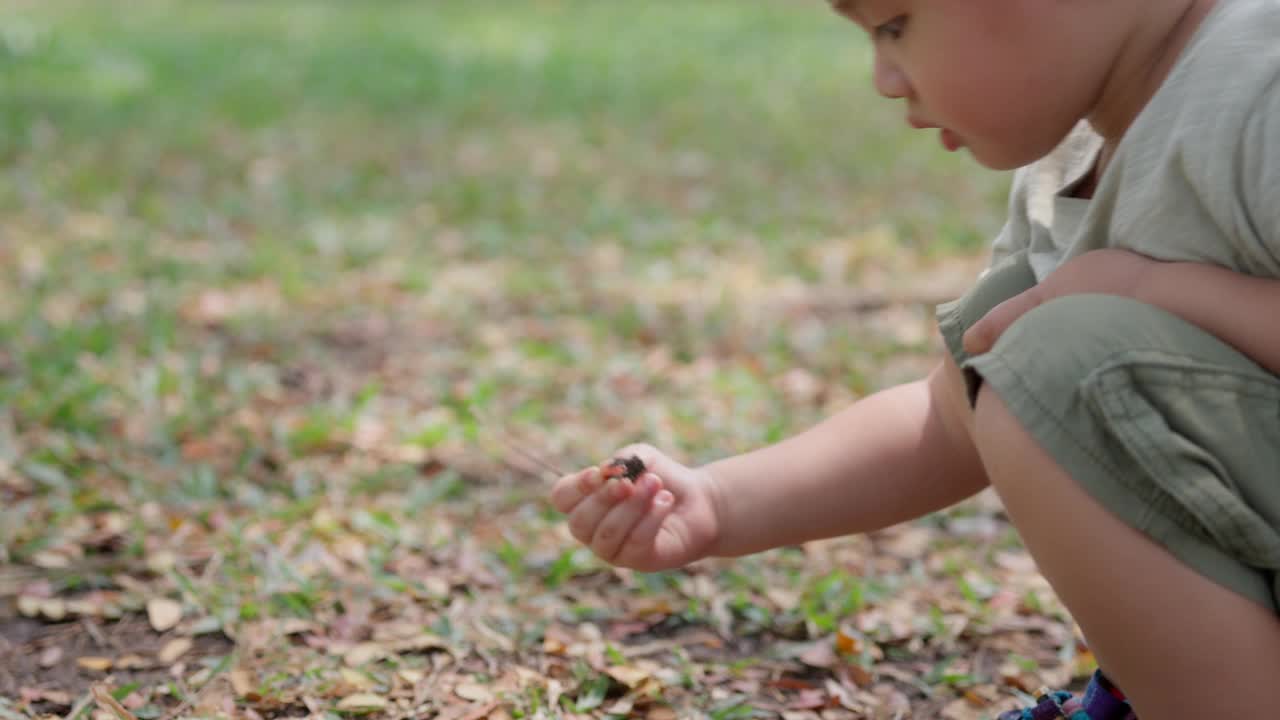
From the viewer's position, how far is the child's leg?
3.89ft

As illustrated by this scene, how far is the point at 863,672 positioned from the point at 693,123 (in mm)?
4439

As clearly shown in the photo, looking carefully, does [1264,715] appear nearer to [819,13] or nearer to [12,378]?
[12,378]

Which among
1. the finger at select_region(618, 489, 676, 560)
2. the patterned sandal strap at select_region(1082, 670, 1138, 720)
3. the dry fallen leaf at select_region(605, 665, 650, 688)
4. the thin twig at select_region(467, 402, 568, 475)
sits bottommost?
the thin twig at select_region(467, 402, 568, 475)

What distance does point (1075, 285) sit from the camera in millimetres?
1349

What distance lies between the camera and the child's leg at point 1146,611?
1.19 metres

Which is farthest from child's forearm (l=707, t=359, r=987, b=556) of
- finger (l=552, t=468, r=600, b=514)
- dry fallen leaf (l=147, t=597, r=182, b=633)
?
dry fallen leaf (l=147, t=597, r=182, b=633)

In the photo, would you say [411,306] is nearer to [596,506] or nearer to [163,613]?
[163,613]

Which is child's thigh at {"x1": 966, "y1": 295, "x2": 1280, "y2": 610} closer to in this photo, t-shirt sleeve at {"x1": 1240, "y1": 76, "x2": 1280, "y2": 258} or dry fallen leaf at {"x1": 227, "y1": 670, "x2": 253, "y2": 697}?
t-shirt sleeve at {"x1": 1240, "y1": 76, "x2": 1280, "y2": 258}

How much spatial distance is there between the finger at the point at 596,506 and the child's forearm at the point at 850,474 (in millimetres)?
132

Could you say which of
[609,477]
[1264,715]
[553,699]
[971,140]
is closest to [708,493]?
[609,477]

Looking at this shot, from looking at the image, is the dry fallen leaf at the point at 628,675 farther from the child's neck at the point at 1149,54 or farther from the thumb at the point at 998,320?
the child's neck at the point at 1149,54

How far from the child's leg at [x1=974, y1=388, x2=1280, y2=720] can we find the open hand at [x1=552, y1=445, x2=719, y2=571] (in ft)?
1.51

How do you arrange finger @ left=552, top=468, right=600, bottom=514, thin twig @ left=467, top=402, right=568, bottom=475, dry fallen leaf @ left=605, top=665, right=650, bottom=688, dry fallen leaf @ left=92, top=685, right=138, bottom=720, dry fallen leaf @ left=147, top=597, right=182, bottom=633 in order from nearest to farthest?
finger @ left=552, top=468, right=600, bottom=514, dry fallen leaf @ left=92, top=685, right=138, bottom=720, dry fallen leaf @ left=605, top=665, right=650, bottom=688, dry fallen leaf @ left=147, top=597, right=182, bottom=633, thin twig @ left=467, top=402, right=568, bottom=475

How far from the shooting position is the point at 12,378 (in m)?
2.95
